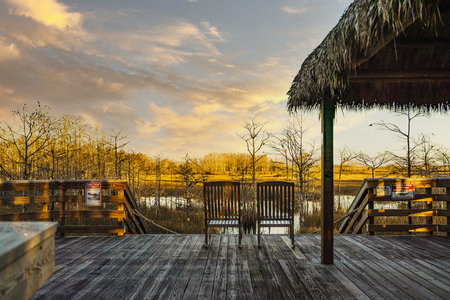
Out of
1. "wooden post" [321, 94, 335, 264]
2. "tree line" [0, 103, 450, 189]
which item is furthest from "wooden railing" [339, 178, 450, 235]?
"tree line" [0, 103, 450, 189]

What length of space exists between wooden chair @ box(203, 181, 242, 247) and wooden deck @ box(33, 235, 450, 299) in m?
0.37

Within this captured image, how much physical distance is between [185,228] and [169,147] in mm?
8095

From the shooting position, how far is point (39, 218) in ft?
13.5

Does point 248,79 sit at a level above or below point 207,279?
above

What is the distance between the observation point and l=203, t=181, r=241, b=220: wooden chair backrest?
3582 millimetres

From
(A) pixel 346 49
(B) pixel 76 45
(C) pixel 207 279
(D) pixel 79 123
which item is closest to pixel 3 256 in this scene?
(C) pixel 207 279

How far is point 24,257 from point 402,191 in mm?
5174

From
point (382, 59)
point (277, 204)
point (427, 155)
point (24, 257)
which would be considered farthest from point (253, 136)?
point (24, 257)

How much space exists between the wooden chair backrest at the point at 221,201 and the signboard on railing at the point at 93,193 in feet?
6.47

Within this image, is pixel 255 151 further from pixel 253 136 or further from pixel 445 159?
pixel 445 159

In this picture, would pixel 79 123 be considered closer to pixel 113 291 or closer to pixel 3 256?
pixel 113 291

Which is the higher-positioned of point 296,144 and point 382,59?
point 382,59

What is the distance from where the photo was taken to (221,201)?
3.62 m

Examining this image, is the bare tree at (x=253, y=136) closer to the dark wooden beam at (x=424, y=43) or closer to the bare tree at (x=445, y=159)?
the dark wooden beam at (x=424, y=43)
